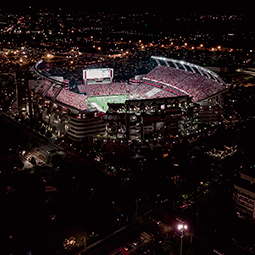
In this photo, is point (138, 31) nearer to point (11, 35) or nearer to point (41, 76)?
point (11, 35)

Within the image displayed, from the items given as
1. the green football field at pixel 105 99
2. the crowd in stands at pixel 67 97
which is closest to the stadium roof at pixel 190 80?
the green football field at pixel 105 99

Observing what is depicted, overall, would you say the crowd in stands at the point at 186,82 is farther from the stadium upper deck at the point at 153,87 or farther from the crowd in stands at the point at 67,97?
the crowd in stands at the point at 67,97

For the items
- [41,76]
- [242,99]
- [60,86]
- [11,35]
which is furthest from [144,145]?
[11,35]

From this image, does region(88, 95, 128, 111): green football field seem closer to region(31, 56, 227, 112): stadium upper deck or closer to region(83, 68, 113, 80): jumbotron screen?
region(31, 56, 227, 112): stadium upper deck

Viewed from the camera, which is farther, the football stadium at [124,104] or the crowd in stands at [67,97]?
the crowd in stands at [67,97]

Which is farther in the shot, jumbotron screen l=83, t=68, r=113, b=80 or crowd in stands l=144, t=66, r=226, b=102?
jumbotron screen l=83, t=68, r=113, b=80

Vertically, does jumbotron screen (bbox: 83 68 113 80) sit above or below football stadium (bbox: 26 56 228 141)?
above

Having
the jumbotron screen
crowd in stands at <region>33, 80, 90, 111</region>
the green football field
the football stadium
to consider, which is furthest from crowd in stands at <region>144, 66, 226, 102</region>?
crowd in stands at <region>33, 80, 90, 111</region>
